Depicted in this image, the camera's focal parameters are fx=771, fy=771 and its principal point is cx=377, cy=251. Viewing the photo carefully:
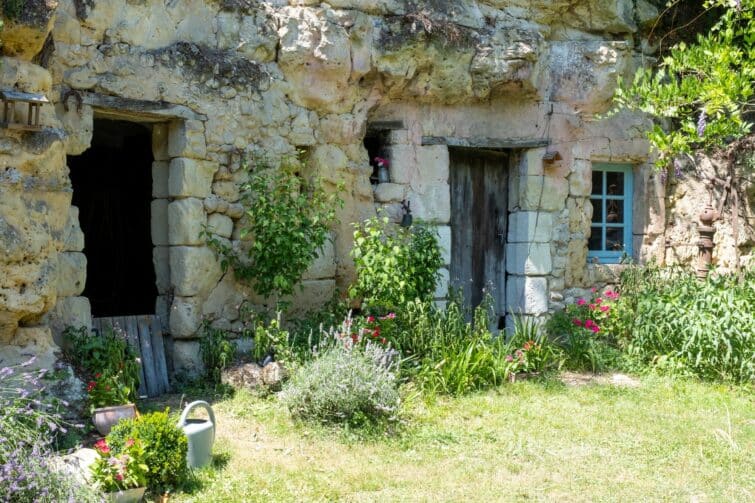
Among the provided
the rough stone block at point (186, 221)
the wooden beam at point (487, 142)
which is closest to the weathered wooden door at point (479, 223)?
the wooden beam at point (487, 142)

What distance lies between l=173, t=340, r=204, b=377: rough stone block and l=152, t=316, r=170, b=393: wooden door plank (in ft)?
0.34

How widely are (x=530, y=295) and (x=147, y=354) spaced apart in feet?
12.6

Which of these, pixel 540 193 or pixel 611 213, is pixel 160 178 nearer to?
pixel 540 193

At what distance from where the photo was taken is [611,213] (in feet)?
28.0

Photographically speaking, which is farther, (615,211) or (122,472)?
(615,211)

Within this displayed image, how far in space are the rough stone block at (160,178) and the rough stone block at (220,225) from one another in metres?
0.41

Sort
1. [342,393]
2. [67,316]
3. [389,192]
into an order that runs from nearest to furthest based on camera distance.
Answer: [342,393], [67,316], [389,192]

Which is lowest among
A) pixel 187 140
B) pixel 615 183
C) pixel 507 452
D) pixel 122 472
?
pixel 507 452

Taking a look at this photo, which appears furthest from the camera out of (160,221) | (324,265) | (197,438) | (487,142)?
(487,142)

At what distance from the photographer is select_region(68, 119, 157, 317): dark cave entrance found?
771 centimetres

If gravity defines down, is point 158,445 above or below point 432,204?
below

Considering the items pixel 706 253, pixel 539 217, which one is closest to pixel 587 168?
pixel 539 217

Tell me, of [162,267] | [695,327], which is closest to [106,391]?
[162,267]

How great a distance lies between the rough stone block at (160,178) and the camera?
620cm
